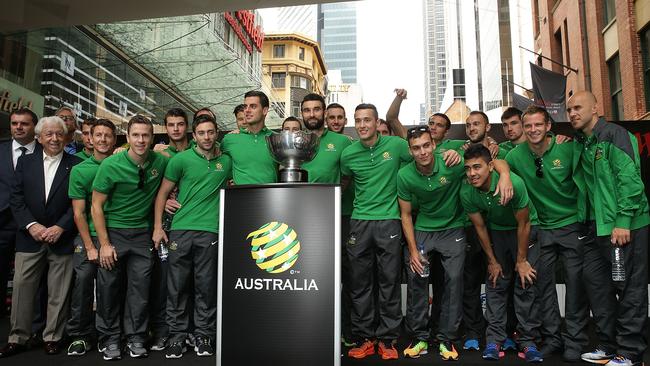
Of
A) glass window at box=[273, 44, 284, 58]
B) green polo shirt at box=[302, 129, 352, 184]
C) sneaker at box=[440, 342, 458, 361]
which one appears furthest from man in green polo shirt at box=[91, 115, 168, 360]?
glass window at box=[273, 44, 284, 58]

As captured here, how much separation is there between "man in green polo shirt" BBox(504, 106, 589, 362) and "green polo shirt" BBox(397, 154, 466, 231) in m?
0.56

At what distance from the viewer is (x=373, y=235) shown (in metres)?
3.35

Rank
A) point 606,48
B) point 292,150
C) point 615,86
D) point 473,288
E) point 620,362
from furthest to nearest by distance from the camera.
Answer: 1. point 606,48
2. point 615,86
3. point 473,288
4. point 620,362
5. point 292,150

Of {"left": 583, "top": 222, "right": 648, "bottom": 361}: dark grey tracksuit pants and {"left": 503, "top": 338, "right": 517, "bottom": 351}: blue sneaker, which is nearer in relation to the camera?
{"left": 583, "top": 222, "right": 648, "bottom": 361}: dark grey tracksuit pants

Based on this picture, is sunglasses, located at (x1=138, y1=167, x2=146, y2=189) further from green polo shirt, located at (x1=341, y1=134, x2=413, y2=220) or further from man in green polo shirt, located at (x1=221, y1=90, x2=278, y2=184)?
green polo shirt, located at (x1=341, y1=134, x2=413, y2=220)

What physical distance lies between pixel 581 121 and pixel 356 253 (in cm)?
184

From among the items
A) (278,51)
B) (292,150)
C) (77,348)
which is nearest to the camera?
(292,150)

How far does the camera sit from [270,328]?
2.21 m

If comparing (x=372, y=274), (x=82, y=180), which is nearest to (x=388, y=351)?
(x=372, y=274)

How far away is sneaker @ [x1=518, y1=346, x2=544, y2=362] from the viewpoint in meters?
3.11

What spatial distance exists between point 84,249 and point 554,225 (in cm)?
351

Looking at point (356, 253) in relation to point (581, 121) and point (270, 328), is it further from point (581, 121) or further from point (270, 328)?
point (581, 121)

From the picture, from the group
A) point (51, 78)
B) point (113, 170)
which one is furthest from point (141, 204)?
point (51, 78)

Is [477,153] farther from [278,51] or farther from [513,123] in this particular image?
[278,51]
